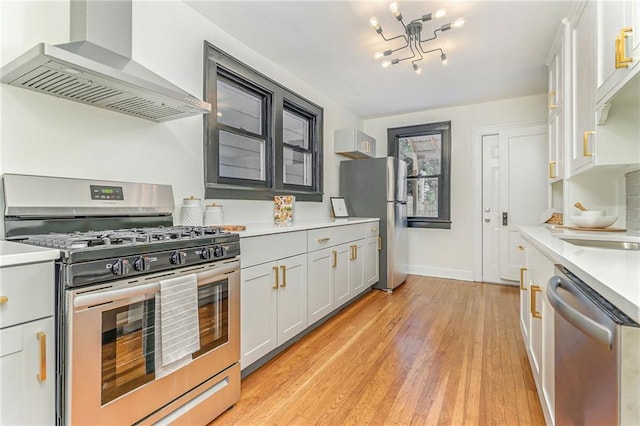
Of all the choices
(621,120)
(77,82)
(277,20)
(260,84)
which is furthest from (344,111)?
(77,82)

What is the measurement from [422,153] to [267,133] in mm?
2714

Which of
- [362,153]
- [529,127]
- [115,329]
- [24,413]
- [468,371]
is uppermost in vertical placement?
[529,127]

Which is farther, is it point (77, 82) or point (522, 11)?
point (522, 11)

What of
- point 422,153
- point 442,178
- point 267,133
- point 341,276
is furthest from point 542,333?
point 422,153

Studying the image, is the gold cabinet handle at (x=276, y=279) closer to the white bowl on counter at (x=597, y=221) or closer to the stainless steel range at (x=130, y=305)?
the stainless steel range at (x=130, y=305)

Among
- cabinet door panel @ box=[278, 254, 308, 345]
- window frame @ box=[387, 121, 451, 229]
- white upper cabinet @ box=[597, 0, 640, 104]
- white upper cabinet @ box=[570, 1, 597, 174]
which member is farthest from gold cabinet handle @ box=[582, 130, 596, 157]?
window frame @ box=[387, 121, 451, 229]

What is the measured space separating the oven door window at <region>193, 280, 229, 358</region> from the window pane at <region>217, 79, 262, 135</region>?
1.49 m

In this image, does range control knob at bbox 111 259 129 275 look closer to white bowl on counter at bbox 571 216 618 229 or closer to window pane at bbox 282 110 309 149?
window pane at bbox 282 110 309 149

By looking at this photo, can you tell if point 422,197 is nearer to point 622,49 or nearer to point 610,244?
point 610,244

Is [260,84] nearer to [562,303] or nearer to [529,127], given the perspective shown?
[562,303]

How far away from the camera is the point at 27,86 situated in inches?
→ 57.1

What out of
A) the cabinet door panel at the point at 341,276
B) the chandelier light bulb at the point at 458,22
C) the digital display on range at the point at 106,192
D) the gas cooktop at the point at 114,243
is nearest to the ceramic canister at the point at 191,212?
the digital display on range at the point at 106,192

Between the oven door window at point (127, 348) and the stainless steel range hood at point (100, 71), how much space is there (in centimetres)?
99

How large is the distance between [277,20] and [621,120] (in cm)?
230
